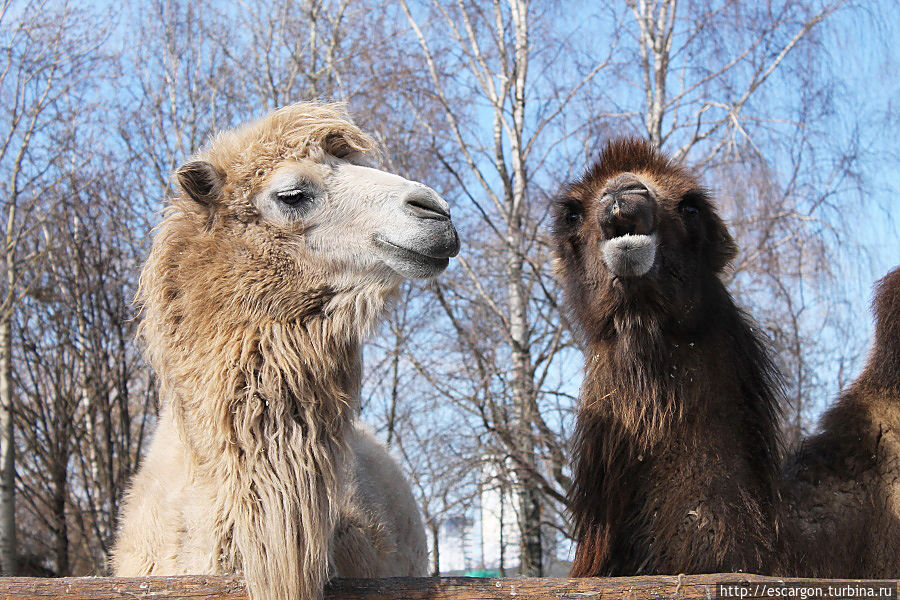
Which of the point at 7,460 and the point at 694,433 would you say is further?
the point at 7,460

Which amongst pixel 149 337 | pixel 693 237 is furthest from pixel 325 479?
pixel 693 237

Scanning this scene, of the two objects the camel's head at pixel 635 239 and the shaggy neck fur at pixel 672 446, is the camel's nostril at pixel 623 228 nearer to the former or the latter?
the camel's head at pixel 635 239

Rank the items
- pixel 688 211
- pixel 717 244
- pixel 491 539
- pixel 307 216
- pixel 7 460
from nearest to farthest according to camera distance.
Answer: pixel 307 216
pixel 688 211
pixel 717 244
pixel 7 460
pixel 491 539

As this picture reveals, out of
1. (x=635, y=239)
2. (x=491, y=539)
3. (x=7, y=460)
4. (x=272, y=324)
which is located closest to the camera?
(x=272, y=324)

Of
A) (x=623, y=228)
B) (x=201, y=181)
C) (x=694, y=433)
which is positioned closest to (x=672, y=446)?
(x=694, y=433)

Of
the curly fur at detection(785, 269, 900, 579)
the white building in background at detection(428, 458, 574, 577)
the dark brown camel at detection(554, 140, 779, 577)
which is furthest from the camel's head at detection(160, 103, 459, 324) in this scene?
the white building in background at detection(428, 458, 574, 577)

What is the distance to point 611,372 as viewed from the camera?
3230 mm

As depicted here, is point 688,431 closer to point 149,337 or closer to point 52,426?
point 149,337

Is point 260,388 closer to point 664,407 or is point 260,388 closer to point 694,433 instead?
point 664,407

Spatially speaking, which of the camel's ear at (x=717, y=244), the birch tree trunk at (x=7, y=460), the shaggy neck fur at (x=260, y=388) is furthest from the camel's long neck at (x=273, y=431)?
the birch tree trunk at (x=7, y=460)

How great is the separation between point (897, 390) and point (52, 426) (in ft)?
34.7

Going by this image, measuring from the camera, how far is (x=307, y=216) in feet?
9.12

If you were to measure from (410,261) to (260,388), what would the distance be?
64 cm

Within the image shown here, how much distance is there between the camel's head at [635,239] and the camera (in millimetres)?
3084
